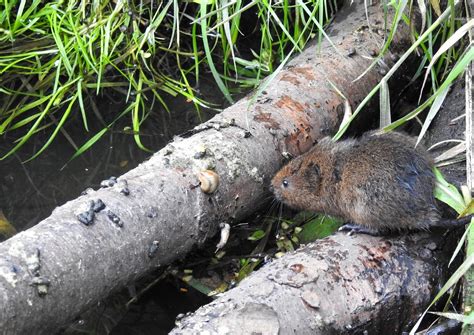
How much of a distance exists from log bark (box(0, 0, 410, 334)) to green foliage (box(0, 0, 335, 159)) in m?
0.42

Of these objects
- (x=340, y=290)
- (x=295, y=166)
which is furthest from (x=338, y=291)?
(x=295, y=166)

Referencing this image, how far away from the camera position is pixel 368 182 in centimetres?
329

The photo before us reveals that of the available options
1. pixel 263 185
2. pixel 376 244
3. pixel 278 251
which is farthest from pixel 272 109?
pixel 376 244

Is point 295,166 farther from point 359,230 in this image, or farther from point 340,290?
point 340,290

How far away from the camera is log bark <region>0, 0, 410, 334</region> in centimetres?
286

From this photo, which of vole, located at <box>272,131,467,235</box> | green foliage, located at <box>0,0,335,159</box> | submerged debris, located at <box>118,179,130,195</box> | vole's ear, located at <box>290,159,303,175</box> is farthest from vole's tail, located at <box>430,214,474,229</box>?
green foliage, located at <box>0,0,335,159</box>

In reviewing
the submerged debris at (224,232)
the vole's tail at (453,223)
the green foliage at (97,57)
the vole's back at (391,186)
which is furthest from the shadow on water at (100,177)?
the vole's tail at (453,223)

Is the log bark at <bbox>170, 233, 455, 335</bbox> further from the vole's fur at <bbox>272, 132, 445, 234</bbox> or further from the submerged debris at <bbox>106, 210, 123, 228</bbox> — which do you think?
the submerged debris at <bbox>106, 210, 123, 228</bbox>

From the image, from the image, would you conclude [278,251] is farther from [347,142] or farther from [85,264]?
[85,264]

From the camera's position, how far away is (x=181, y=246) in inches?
134

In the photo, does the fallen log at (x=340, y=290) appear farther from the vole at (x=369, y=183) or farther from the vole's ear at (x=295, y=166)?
the vole's ear at (x=295, y=166)

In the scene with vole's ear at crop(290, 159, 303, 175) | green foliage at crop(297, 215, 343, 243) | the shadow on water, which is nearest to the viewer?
the shadow on water

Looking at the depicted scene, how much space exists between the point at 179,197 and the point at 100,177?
1.10m

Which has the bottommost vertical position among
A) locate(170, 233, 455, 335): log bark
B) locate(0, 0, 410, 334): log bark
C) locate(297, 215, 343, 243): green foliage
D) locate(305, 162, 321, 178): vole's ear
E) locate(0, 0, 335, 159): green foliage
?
locate(297, 215, 343, 243): green foliage
